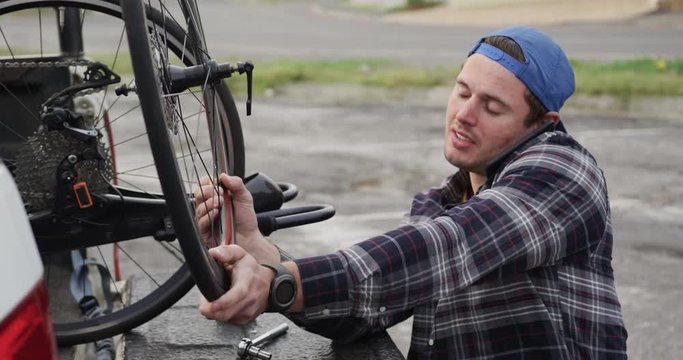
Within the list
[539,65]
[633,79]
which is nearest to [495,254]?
[539,65]

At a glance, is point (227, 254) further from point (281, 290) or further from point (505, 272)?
point (505, 272)

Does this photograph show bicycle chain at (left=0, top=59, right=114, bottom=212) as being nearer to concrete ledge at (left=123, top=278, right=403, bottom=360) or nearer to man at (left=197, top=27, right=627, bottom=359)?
concrete ledge at (left=123, top=278, right=403, bottom=360)

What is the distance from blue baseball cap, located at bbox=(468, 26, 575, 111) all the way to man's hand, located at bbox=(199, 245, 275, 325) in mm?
873

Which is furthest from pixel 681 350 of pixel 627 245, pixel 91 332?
pixel 91 332

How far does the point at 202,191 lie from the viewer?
2.45m

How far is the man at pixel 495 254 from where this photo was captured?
7.09 ft

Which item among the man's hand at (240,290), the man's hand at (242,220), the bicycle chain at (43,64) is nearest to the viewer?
the man's hand at (240,290)

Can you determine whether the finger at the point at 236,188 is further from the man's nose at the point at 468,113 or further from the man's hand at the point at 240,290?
the man's nose at the point at 468,113

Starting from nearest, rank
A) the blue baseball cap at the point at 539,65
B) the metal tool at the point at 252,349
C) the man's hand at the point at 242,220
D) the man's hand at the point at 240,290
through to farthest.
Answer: the man's hand at the point at 240,290 < the man's hand at the point at 242,220 < the blue baseball cap at the point at 539,65 < the metal tool at the point at 252,349

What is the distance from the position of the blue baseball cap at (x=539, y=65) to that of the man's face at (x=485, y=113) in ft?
0.07

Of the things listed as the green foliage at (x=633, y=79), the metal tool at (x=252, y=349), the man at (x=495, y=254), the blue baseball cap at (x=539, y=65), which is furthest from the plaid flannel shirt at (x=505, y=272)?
the green foliage at (x=633, y=79)

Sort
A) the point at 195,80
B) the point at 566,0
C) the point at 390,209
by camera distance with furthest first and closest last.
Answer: the point at 566,0
the point at 390,209
the point at 195,80

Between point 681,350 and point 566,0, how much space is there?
22353 mm

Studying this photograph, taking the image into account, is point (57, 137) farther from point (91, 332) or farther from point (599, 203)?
point (599, 203)
